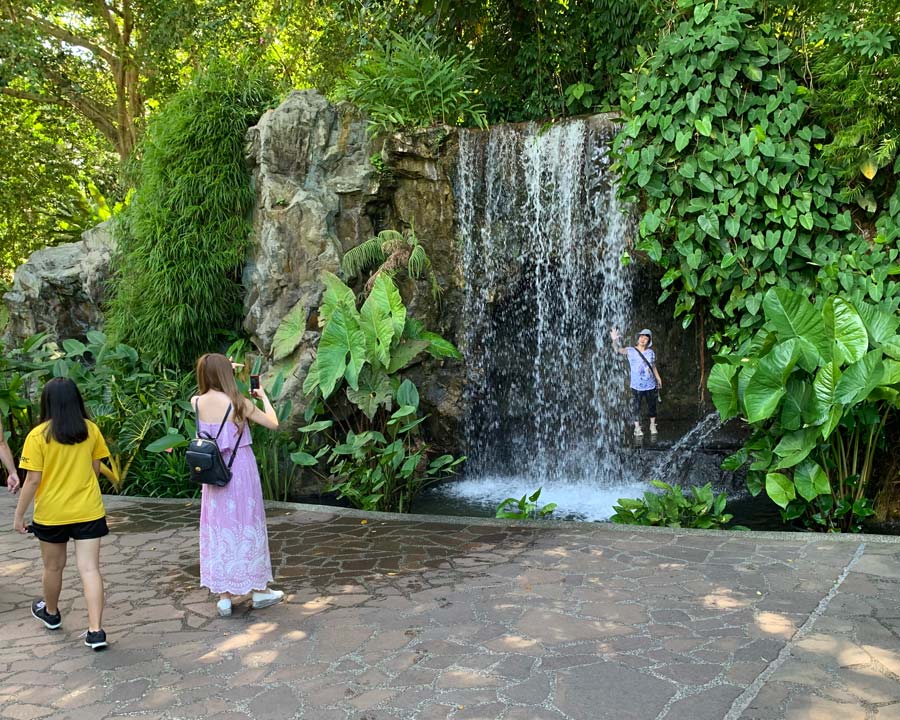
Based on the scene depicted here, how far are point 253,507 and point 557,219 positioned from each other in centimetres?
556

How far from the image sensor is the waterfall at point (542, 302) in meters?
9.22

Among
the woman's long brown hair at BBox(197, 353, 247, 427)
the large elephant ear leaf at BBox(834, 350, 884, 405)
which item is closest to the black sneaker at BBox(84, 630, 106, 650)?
the woman's long brown hair at BBox(197, 353, 247, 427)

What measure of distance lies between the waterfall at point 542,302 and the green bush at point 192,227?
2.78 meters

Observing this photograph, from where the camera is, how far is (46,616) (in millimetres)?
4789

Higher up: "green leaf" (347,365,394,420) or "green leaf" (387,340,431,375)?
"green leaf" (387,340,431,375)

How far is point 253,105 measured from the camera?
10.6 meters

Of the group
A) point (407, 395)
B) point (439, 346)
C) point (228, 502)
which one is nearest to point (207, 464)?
point (228, 502)

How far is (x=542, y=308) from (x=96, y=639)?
20.3 feet

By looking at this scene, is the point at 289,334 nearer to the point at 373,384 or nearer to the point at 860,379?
the point at 373,384

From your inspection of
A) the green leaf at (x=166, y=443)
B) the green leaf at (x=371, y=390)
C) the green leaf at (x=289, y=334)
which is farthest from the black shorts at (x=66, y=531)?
the green leaf at (x=289, y=334)

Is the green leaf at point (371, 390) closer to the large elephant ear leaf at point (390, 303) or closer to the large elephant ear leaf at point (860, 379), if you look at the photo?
the large elephant ear leaf at point (390, 303)

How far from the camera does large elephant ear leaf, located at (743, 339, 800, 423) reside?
243 inches

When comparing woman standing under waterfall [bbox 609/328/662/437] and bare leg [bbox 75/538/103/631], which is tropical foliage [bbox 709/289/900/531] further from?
bare leg [bbox 75/538/103/631]

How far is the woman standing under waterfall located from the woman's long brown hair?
198 inches
